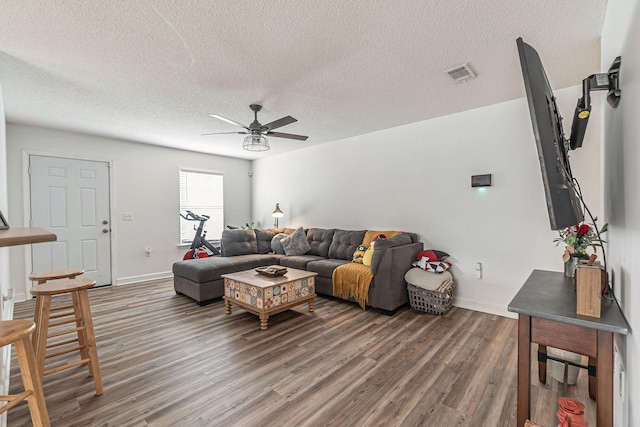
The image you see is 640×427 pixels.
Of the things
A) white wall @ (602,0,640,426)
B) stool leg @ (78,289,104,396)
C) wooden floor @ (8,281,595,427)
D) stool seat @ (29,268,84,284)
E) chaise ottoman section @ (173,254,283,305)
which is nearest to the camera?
white wall @ (602,0,640,426)

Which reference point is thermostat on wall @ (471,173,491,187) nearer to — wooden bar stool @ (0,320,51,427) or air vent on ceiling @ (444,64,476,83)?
air vent on ceiling @ (444,64,476,83)

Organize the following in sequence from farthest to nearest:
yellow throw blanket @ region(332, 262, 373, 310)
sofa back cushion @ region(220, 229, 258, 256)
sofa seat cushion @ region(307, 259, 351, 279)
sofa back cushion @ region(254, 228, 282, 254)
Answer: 1. sofa back cushion @ region(254, 228, 282, 254)
2. sofa back cushion @ region(220, 229, 258, 256)
3. sofa seat cushion @ region(307, 259, 351, 279)
4. yellow throw blanket @ region(332, 262, 373, 310)

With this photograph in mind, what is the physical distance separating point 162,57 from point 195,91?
2.07 ft

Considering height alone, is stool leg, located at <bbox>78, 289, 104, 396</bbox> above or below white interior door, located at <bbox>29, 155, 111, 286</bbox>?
below

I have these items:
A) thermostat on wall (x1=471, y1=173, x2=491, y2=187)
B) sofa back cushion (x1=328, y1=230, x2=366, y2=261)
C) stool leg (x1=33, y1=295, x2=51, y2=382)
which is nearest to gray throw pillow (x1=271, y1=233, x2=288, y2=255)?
sofa back cushion (x1=328, y1=230, x2=366, y2=261)

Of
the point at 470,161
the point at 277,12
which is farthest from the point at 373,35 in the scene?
the point at 470,161

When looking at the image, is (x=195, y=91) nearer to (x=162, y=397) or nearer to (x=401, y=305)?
(x=162, y=397)

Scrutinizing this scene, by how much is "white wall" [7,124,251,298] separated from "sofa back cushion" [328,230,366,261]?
3.07 metres

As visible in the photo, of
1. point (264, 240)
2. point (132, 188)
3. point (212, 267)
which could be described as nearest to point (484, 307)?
point (212, 267)

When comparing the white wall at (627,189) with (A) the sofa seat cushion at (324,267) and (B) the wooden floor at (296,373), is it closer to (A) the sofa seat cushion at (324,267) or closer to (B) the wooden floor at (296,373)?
(B) the wooden floor at (296,373)

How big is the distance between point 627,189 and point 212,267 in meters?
3.88

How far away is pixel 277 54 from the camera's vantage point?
7.32 ft

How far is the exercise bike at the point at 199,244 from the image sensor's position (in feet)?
17.5

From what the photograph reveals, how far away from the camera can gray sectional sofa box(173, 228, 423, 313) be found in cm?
332
